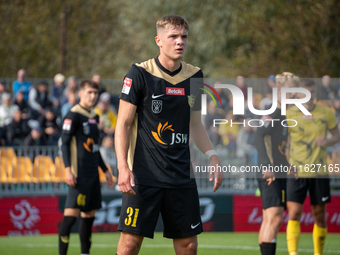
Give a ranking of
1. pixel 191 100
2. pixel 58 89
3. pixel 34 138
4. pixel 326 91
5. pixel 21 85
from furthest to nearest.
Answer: pixel 21 85
pixel 58 89
pixel 326 91
pixel 34 138
pixel 191 100

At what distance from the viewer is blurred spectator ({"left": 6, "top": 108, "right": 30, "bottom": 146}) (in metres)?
12.4

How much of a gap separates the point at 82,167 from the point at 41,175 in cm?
484

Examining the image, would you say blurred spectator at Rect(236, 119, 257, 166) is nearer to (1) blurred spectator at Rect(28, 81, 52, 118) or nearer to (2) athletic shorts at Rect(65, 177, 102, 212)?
(1) blurred spectator at Rect(28, 81, 52, 118)

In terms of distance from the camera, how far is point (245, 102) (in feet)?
40.3

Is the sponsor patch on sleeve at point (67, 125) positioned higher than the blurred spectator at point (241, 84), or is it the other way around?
the blurred spectator at point (241, 84)

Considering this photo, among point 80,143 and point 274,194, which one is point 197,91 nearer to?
point 274,194

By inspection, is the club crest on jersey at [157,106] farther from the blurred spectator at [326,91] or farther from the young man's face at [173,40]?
the blurred spectator at [326,91]

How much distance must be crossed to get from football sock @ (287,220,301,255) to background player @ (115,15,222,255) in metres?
2.88

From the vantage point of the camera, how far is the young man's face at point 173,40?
4.33 m

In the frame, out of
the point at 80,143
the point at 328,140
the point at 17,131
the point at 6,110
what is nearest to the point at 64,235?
the point at 80,143

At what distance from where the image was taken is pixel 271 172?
636 cm

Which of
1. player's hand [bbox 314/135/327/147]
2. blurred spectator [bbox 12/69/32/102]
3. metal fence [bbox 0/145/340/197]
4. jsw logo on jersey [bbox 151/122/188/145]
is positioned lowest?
metal fence [bbox 0/145/340/197]

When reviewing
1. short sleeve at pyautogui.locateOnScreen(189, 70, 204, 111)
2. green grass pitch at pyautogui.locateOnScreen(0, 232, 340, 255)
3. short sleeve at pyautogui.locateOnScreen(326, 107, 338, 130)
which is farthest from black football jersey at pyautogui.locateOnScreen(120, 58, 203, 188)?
green grass pitch at pyautogui.locateOnScreen(0, 232, 340, 255)

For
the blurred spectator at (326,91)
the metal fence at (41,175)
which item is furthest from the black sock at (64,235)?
the blurred spectator at (326,91)
